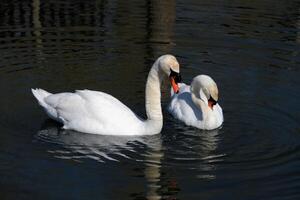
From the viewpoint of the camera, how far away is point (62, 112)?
1195 cm

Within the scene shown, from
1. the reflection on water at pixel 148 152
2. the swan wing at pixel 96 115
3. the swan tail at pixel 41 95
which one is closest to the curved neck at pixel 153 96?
the swan wing at pixel 96 115

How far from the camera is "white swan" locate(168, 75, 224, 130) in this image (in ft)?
39.7

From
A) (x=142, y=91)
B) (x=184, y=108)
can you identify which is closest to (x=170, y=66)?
(x=184, y=108)

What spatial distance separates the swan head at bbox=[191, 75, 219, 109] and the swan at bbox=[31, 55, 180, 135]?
86cm

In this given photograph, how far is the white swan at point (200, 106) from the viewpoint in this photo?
12109mm

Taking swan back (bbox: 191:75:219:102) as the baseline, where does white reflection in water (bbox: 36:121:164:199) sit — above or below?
below

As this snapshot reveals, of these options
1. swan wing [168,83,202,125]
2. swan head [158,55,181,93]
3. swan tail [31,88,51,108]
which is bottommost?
swan wing [168,83,202,125]

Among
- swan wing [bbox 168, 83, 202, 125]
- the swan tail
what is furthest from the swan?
swan wing [bbox 168, 83, 202, 125]

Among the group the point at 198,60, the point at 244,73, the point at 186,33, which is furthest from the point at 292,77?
the point at 186,33

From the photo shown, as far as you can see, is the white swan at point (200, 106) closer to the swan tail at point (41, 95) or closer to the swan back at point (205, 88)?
the swan back at point (205, 88)

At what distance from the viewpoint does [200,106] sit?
12.5 meters

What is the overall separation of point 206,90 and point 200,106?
448 mm

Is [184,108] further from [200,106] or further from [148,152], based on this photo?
[148,152]

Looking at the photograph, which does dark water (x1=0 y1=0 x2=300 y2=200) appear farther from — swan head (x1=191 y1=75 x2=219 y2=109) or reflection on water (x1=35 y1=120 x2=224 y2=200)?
swan head (x1=191 y1=75 x2=219 y2=109)
